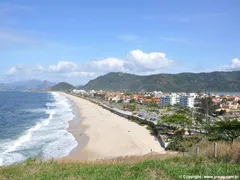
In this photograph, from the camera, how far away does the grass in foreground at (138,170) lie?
775cm

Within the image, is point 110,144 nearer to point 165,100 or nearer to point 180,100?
point 180,100

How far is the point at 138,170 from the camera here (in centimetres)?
833

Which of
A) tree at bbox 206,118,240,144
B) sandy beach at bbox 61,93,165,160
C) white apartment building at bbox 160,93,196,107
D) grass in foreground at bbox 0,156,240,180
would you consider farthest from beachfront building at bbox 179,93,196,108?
grass in foreground at bbox 0,156,240,180

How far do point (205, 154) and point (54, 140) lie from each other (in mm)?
24089

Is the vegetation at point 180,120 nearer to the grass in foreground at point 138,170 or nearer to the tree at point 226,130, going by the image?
the tree at point 226,130

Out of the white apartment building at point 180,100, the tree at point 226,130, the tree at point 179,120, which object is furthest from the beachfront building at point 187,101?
the tree at point 226,130

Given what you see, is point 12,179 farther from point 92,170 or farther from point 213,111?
point 213,111


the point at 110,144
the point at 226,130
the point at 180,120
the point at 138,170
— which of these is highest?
the point at 138,170

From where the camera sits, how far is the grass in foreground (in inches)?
305

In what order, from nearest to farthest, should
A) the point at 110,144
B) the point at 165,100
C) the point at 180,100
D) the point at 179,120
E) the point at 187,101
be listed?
the point at 110,144 → the point at 179,120 → the point at 187,101 → the point at 180,100 → the point at 165,100

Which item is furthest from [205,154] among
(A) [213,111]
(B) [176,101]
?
(B) [176,101]

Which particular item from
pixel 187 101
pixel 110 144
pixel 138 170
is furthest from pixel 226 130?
pixel 187 101

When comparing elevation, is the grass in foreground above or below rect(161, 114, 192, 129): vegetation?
above

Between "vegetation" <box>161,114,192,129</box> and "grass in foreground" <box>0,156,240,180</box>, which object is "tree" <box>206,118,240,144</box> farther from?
"grass in foreground" <box>0,156,240,180</box>
